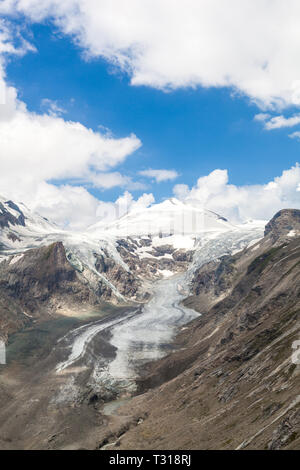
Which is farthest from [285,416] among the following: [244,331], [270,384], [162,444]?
[244,331]

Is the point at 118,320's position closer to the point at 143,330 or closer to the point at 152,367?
the point at 143,330

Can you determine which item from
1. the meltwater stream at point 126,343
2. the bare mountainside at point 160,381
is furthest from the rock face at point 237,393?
the meltwater stream at point 126,343

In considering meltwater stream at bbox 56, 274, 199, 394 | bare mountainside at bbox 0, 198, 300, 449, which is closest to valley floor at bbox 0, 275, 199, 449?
meltwater stream at bbox 56, 274, 199, 394

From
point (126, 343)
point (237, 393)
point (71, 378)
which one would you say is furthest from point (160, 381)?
point (126, 343)

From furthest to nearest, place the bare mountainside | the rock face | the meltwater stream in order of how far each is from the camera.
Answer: the meltwater stream < the bare mountainside < the rock face

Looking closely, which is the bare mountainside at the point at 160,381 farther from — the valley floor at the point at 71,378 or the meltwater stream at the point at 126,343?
the meltwater stream at the point at 126,343

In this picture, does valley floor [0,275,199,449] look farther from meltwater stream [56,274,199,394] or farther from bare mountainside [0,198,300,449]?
bare mountainside [0,198,300,449]

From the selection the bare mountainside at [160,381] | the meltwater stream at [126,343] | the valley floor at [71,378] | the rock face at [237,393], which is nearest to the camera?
the rock face at [237,393]

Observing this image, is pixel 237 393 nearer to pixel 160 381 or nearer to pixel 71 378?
pixel 160 381

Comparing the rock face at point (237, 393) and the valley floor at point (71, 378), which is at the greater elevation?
the rock face at point (237, 393)
